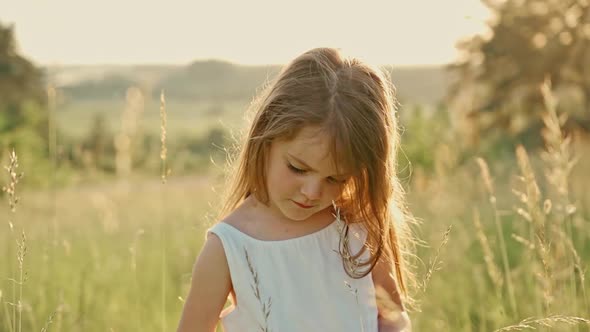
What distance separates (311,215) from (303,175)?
28 centimetres

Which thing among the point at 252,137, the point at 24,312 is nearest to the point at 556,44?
the point at 24,312

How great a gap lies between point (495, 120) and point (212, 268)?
8.00 meters

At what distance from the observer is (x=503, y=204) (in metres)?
6.17

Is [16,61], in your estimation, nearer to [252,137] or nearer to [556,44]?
[556,44]

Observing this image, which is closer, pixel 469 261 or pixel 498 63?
pixel 469 261

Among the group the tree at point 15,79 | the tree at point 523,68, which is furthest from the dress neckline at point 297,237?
the tree at point 15,79

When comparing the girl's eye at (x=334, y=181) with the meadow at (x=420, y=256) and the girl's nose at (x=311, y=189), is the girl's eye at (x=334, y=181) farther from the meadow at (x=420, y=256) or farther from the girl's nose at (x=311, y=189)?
the meadow at (x=420, y=256)

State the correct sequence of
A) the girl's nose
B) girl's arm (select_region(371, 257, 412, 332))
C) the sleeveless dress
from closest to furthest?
the girl's nose, the sleeveless dress, girl's arm (select_region(371, 257, 412, 332))

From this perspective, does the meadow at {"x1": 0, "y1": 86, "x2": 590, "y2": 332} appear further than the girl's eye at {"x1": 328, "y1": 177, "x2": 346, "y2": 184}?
Yes

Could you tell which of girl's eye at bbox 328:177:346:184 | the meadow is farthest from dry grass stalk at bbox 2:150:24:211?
girl's eye at bbox 328:177:346:184

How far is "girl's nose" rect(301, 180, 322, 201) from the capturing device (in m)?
2.07

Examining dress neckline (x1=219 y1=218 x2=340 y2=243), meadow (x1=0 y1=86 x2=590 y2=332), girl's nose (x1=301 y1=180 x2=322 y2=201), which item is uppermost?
girl's nose (x1=301 y1=180 x2=322 y2=201)

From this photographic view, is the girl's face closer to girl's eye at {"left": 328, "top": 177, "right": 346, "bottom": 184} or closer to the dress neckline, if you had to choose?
girl's eye at {"left": 328, "top": 177, "right": 346, "bottom": 184}

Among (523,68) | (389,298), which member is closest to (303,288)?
(389,298)
